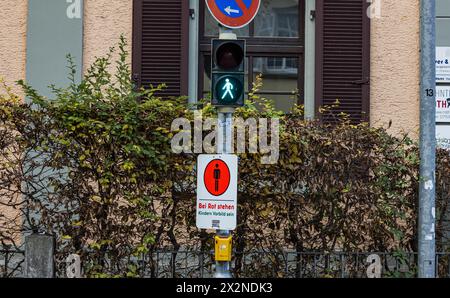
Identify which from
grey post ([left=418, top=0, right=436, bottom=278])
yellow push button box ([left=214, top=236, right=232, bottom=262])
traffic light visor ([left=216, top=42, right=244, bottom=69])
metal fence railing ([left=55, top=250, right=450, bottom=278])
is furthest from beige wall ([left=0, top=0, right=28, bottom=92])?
grey post ([left=418, top=0, right=436, bottom=278])

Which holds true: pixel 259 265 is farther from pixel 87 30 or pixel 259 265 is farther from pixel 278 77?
pixel 87 30

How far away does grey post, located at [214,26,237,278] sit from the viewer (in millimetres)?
7266

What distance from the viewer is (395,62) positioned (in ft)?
37.3

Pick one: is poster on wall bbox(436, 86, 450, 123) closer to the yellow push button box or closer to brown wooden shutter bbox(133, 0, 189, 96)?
brown wooden shutter bbox(133, 0, 189, 96)

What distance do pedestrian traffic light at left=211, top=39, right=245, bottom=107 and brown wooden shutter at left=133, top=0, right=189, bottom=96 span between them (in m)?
4.06

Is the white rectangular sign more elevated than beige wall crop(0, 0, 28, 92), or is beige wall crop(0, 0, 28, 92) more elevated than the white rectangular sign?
beige wall crop(0, 0, 28, 92)

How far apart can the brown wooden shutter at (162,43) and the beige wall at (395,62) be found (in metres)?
3.22

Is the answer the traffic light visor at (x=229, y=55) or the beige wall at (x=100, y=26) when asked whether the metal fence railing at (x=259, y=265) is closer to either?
the traffic light visor at (x=229, y=55)

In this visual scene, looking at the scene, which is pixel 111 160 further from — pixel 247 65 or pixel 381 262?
pixel 247 65

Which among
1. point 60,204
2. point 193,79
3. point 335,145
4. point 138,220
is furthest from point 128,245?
point 193,79

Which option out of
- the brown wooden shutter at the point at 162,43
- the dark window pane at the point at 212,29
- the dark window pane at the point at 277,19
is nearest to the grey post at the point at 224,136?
the brown wooden shutter at the point at 162,43

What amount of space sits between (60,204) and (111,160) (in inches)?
32.9

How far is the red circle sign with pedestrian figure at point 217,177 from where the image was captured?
731cm

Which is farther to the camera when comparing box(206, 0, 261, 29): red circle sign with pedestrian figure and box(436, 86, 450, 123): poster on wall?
box(436, 86, 450, 123): poster on wall
